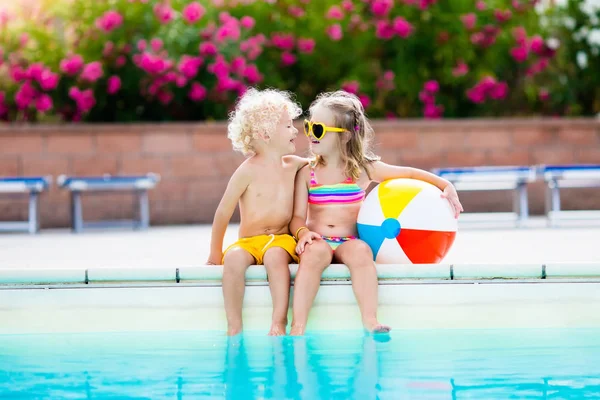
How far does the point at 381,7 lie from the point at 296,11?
1.13 m

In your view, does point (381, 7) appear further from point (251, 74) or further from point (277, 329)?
point (277, 329)

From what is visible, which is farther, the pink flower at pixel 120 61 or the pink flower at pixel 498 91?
the pink flower at pixel 498 91

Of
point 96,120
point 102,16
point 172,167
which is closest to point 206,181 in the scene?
point 172,167

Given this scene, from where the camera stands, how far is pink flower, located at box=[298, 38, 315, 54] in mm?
11367

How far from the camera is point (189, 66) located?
10.8 meters

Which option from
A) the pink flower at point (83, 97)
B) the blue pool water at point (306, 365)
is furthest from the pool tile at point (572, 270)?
the pink flower at point (83, 97)

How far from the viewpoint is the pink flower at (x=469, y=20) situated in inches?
450

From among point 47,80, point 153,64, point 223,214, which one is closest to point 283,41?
point 153,64

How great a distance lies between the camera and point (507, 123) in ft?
36.0

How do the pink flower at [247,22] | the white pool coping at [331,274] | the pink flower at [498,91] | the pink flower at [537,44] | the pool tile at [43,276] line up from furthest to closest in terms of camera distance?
1. the pink flower at [537,44]
2. the pink flower at [498,91]
3. the pink flower at [247,22]
4. the pool tile at [43,276]
5. the white pool coping at [331,274]

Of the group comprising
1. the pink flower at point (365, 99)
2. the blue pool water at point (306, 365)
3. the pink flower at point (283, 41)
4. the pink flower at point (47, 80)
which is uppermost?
the pink flower at point (283, 41)

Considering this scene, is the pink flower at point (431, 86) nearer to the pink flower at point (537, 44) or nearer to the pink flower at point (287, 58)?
the pink flower at point (537, 44)

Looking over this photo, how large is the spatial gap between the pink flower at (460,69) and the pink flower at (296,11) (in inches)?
83.5

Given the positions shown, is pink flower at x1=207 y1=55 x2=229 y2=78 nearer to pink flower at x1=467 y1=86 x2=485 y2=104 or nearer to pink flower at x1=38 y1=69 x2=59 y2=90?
pink flower at x1=38 y1=69 x2=59 y2=90
